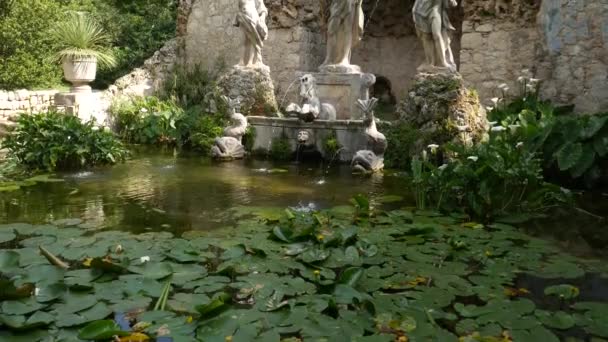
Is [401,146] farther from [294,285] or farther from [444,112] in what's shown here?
[294,285]

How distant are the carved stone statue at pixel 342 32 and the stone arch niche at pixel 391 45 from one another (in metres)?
4.72

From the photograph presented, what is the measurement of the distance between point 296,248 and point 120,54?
12546mm

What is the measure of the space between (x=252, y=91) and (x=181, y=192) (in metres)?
4.55

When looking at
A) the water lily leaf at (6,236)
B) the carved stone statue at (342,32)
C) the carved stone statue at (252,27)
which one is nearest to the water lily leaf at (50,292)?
the water lily leaf at (6,236)

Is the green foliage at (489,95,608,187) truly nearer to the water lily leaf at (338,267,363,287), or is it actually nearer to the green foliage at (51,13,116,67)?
the water lily leaf at (338,267,363,287)

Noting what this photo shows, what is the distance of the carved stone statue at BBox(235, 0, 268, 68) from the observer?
10.0 metres

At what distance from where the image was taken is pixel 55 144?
7191 millimetres

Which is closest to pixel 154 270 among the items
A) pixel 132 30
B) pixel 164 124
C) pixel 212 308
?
pixel 212 308

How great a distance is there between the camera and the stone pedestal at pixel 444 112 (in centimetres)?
782

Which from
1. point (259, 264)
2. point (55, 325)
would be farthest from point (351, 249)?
point (55, 325)

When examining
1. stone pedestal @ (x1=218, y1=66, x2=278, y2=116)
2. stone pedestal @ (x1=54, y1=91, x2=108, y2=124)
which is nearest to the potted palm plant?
stone pedestal @ (x1=54, y1=91, x2=108, y2=124)

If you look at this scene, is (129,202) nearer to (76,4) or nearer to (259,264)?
(259,264)

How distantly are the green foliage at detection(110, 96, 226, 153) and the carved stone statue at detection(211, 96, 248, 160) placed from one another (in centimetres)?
89

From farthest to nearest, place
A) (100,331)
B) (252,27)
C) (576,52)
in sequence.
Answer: (252,27) → (576,52) → (100,331)
